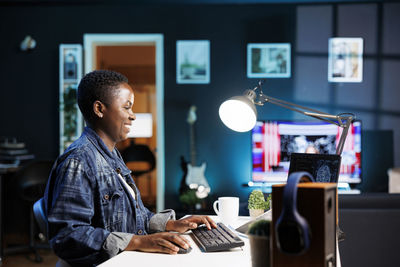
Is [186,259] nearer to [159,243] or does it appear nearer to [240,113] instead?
[159,243]

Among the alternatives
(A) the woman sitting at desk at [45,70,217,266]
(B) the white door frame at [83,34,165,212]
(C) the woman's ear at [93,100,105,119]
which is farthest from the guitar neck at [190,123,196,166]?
(C) the woman's ear at [93,100,105,119]

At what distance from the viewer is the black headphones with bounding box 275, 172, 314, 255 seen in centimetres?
91

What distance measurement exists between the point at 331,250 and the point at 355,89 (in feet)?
14.5

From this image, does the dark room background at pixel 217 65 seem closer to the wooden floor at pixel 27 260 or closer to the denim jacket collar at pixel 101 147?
the wooden floor at pixel 27 260

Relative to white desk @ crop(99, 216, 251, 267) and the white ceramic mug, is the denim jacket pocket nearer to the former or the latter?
white desk @ crop(99, 216, 251, 267)

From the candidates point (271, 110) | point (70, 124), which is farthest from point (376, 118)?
point (70, 124)

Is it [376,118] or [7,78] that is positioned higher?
[7,78]

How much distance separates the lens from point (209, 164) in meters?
5.13

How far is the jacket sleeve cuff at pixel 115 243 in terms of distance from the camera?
143 centimetres

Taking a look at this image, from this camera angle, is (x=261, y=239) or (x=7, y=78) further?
(x=7, y=78)

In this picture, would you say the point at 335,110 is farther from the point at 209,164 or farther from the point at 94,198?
the point at 94,198

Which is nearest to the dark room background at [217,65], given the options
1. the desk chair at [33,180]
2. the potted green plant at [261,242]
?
the desk chair at [33,180]

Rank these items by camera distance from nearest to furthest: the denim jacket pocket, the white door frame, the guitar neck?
1. the denim jacket pocket
2. the guitar neck
3. the white door frame

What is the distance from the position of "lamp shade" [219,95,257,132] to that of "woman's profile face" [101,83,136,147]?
461mm
